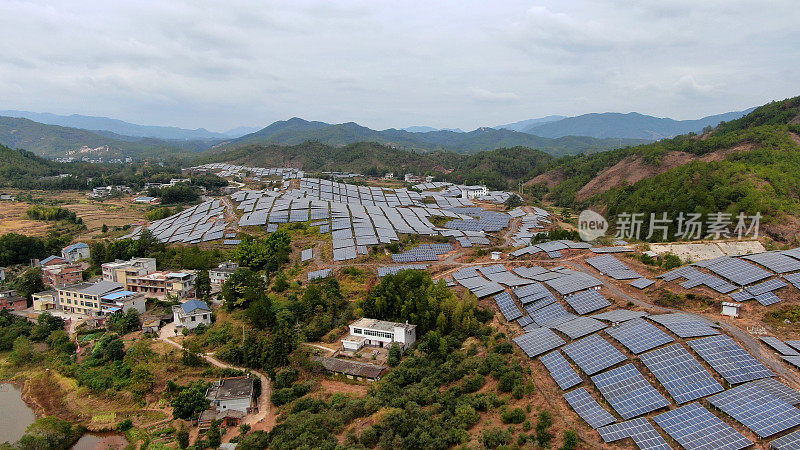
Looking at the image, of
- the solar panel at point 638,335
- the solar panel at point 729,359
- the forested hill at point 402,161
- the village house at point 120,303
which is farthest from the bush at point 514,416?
the forested hill at point 402,161

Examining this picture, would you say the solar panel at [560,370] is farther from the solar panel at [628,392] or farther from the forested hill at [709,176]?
the forested hill at [709,176]

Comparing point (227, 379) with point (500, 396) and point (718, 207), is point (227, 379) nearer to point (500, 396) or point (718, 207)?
point (500, 396)

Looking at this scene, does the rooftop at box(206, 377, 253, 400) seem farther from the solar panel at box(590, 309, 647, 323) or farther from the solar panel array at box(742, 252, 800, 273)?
the solar panel array at box(742, 252, 800, 273)

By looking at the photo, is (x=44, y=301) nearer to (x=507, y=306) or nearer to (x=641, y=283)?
(x=507, y=306)

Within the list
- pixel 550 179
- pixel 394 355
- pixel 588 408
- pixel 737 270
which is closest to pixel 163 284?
pixel 394 355

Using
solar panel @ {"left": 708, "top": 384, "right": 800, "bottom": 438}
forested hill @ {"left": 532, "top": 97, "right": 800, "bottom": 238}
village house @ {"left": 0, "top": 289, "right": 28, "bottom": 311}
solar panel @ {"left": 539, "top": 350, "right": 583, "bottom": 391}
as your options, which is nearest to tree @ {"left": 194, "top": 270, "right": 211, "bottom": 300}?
village house @ {"left": 0, "top": 289, "right": 28, "bottom": 311}

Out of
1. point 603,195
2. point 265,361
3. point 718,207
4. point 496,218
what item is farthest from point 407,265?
point 603,195
